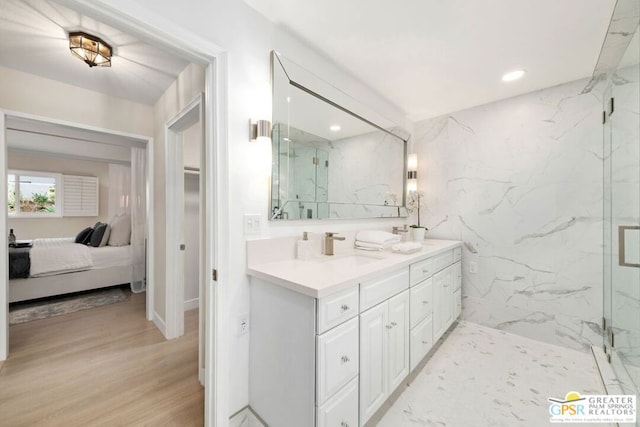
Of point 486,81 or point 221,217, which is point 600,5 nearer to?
point 486,81

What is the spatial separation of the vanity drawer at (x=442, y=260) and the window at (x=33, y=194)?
724 centimetres

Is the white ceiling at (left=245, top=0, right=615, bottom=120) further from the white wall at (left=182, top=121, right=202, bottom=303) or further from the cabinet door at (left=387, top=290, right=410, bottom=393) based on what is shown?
the white wall at (left=182, top=121, right=202, bottom=303)

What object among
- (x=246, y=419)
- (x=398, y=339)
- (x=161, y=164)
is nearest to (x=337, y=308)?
(x=398, y=339)

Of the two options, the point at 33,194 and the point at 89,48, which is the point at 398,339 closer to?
the point at 89,48

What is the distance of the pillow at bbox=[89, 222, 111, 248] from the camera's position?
A: 4121 millimetres

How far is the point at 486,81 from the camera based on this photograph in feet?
6.95

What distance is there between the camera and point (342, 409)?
114 cm

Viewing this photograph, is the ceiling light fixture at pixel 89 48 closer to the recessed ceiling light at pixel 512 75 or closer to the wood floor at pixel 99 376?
the wood floor at pixel 99 376

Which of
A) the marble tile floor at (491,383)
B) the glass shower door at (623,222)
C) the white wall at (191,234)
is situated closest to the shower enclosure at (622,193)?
the glass shower door at (623,222)

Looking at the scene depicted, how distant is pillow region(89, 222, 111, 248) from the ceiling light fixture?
134 inches

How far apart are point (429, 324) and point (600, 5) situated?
216 cm

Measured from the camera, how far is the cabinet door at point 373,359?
125cm

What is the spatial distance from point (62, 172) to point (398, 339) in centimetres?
729

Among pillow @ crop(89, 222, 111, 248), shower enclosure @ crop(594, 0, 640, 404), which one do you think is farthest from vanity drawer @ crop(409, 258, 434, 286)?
pillow @ crop(89, 222, 111, 248)
